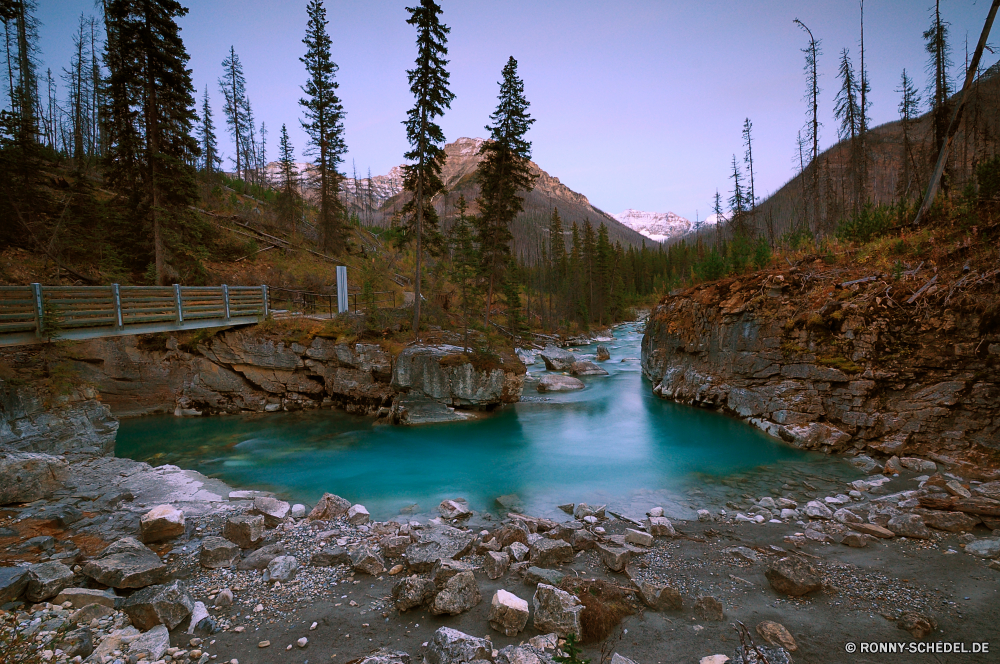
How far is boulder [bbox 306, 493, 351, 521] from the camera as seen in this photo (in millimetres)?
8421

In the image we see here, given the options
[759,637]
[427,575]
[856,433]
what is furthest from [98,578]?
[856,433]

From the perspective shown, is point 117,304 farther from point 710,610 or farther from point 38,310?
point 710,610

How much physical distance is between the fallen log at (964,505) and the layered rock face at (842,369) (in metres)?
3.91

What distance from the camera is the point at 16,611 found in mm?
4422

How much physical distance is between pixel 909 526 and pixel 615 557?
5.39 metres

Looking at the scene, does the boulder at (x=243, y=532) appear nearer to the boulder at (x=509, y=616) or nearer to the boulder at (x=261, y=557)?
the boulder at (x=261, y=557)

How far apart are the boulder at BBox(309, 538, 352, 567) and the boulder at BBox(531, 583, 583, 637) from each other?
3397 mm

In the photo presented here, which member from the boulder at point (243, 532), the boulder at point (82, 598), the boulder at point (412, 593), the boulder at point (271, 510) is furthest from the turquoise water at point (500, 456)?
the boulder at point (82, 598)

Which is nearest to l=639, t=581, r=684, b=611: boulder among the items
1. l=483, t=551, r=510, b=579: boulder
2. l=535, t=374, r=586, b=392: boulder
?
l=483, t=551, r=510, b=579: boulder

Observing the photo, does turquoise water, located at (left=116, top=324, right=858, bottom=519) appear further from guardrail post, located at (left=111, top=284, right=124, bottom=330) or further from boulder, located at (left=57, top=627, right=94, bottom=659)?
boulder, located at (left=57, top=627, right=94, bottom=659)

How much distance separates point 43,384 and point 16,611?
7629 millimetres

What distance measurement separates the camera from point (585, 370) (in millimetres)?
28922

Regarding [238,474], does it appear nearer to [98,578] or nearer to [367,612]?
[98,578]

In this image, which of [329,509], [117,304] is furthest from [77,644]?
[117,304]
